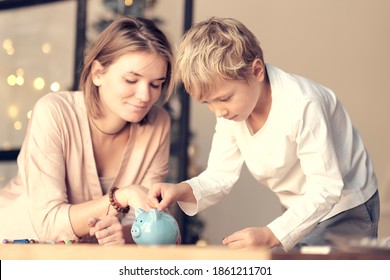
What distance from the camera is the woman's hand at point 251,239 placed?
204 centimetres

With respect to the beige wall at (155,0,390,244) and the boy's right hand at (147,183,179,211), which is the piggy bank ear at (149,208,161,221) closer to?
the boy's right hand at (147,183,179,211)

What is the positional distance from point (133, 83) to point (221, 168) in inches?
15.7

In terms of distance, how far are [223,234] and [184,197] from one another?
1.73 metres

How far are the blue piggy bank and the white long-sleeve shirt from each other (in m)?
0.28

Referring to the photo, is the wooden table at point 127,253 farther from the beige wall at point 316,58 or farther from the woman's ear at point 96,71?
the beige wall at point 316,58

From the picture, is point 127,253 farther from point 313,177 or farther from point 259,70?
point 259,70

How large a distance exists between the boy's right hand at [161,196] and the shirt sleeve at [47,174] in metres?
0.39

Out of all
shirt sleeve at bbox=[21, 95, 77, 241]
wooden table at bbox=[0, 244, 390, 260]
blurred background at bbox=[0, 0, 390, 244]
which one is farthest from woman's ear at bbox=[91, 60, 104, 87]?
blurred background at bbox=[0, 0, 390, 244]

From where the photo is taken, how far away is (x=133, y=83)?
2666 mm

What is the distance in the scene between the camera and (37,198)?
2.68m

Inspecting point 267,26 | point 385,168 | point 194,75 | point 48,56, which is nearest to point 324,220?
point 194,75

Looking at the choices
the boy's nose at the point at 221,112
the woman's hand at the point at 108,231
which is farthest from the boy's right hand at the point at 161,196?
the boy's nose at the point at 221,112

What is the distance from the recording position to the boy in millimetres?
2238
